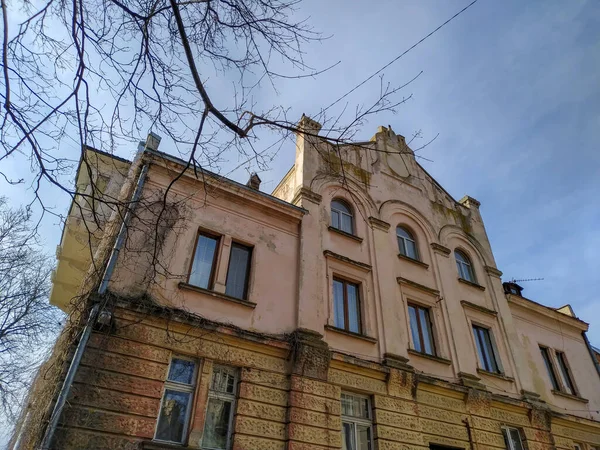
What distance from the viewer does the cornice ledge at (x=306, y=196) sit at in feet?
41.9

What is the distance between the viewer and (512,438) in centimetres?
1205

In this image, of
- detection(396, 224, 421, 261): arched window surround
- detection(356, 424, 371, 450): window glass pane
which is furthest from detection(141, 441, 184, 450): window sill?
detection(396, 224, 421, 261): arched window surround

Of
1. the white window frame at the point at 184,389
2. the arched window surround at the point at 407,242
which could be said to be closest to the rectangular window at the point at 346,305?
the arched window surround at the point at 407,242

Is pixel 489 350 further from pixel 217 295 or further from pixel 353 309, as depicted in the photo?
pixel 217 295

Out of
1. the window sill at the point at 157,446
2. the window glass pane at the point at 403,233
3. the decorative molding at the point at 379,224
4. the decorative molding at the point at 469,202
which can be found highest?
the decorative molding at the point at 469,202

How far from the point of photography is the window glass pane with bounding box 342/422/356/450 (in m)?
9.30

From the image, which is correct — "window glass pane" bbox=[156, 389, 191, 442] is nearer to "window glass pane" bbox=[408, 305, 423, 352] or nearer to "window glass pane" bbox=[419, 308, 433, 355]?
"window glass pane" bbox=[408, 305, 423, 352]

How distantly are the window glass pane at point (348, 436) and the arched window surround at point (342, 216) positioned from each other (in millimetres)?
5627

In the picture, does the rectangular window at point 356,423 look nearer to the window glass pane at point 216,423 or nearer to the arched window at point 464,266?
the window glass pane at point 216,423

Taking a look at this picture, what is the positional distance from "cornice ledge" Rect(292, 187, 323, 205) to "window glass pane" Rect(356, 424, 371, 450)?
20.8 feet

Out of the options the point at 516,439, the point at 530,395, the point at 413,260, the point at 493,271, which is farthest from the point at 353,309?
the point at 493,271

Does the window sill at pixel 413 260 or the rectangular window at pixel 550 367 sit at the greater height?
the window sill at pixel 413 260

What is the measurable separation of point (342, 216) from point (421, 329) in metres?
4.28

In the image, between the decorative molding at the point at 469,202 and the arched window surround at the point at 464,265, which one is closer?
the arched window surround at the point at 464,265
